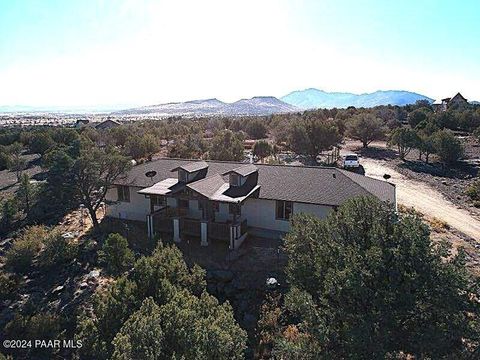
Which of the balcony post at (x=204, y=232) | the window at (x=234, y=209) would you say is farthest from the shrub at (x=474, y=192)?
the balcony post at (x=204, y=232)

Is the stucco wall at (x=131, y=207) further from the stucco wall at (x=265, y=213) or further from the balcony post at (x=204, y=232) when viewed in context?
the stucco wall at (x=265, y=213)

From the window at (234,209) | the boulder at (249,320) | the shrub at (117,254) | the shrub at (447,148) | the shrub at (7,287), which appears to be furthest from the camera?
the shrub at (447,148)

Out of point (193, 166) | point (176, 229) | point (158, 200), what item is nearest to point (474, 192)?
point (193, 166)

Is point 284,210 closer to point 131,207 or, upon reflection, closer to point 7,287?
point 131,207

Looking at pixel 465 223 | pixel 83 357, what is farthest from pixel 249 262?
pixel 465 223

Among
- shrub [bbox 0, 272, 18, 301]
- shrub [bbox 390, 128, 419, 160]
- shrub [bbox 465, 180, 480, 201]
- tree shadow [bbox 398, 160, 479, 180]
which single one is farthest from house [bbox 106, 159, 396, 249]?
shrub [bbox 390, 128, 419, 160]

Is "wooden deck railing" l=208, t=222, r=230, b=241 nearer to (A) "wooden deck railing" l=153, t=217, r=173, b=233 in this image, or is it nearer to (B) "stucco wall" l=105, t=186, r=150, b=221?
(A) "wooden deck railing" l=153, t=217, r=173, b=233
